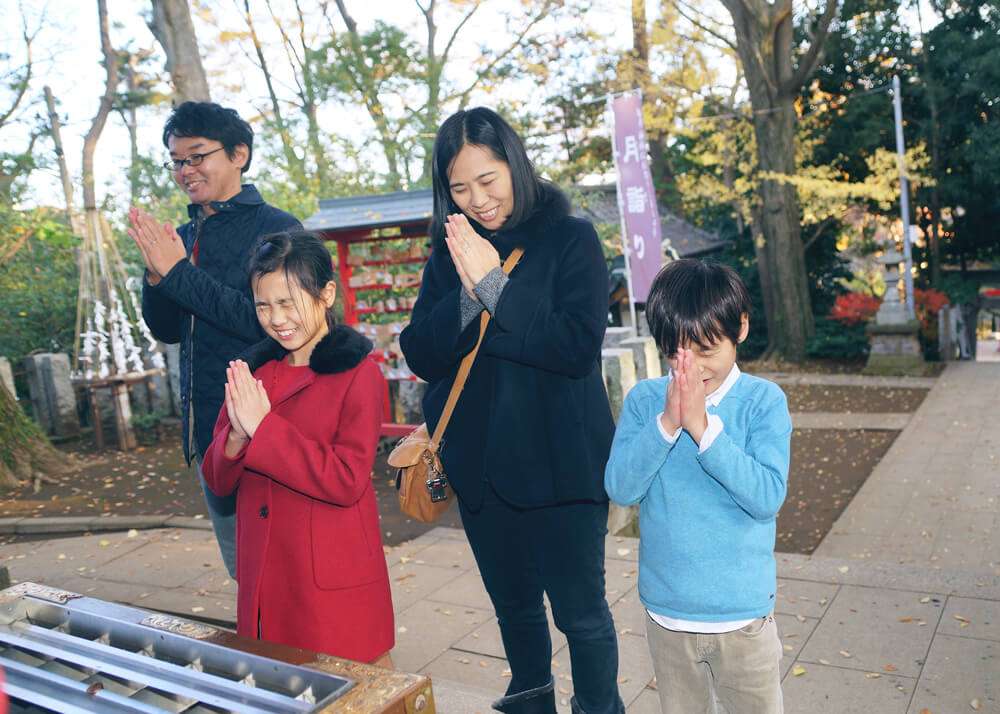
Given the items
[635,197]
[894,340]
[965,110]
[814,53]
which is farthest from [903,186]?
Answer: [635,197]

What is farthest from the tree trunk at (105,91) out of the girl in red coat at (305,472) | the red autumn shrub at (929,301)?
the red autumn shrub at (929,301)

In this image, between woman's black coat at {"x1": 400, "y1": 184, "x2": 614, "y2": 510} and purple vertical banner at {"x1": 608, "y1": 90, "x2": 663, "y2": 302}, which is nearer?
woman's black coat at {"x1": 400, "y1": 184, "x2": 614, "y2": 510}

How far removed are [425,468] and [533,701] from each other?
79 centimetres

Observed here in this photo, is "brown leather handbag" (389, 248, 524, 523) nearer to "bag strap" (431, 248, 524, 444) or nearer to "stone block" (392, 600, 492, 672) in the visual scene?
"bag strap" (431, 248, 524, 444)

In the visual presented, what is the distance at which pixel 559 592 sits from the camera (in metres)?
2.44

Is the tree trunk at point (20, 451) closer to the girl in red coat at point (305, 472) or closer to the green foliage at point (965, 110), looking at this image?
the girl in red coat at point (305, 472)

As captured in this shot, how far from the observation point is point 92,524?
20.9ft

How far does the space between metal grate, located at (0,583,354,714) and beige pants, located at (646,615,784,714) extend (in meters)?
0.98

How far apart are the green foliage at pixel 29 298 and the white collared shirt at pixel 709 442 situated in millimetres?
11216

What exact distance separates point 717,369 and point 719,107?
1729 cm

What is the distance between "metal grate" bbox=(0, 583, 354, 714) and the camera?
1.34 m

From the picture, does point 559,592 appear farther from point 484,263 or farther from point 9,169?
point 9,169

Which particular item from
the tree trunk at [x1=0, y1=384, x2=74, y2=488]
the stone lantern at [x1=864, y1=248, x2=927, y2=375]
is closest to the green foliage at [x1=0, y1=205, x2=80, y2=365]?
the tree trunk at [x1=0, y1=384, x2=74, y2=488]

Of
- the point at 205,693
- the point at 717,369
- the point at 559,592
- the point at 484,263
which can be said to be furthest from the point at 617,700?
the point at 205,693
